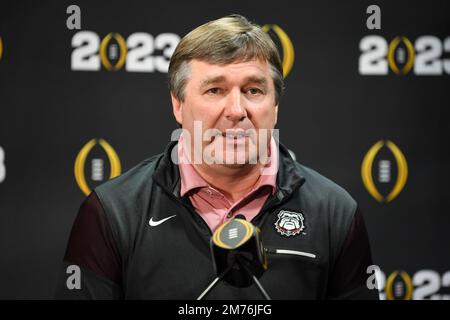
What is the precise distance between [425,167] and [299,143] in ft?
1.70

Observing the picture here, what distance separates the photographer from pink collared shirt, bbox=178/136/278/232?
4.83ft

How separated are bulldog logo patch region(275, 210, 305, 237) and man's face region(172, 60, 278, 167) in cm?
17

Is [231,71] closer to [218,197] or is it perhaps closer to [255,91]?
[255,91]

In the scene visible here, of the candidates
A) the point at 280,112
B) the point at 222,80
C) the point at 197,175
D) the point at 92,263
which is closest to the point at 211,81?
the point at 222,80

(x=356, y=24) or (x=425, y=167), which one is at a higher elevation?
(x=356, y=24)

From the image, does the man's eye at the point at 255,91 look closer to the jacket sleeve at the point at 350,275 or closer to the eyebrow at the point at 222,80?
the eyebrow at the point at 222,80

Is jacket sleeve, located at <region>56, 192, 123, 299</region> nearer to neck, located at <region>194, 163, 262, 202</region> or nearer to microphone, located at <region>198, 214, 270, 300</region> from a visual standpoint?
neck, located at <region>194, 163, 262, 202</region>

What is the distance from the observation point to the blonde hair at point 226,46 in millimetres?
1387

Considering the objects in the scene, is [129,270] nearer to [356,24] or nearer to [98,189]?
[98,189]


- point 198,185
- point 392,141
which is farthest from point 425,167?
point 198,185

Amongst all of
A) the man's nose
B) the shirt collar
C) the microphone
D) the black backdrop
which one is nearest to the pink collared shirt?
the shirt collar

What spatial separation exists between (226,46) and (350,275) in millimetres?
680
